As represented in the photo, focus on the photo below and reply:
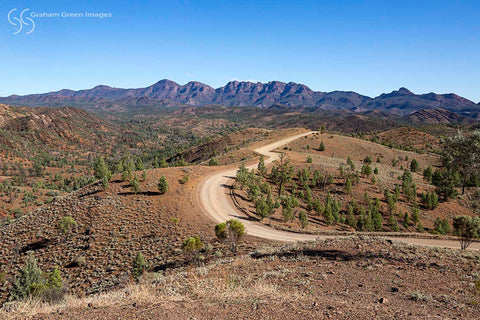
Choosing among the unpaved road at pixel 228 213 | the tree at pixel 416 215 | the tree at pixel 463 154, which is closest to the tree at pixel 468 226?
the unpaved road at pixel 228 213

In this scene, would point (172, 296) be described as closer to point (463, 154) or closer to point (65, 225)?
point (463, 154)

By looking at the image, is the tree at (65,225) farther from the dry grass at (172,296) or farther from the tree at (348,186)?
the tree at (348,186)

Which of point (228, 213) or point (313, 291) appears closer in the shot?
point (313, 291)

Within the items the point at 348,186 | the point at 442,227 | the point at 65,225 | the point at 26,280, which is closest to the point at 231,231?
the point at 26,280

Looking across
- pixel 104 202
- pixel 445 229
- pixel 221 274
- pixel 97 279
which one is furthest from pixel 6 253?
pixel 445 229

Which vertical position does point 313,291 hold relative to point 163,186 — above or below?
below
